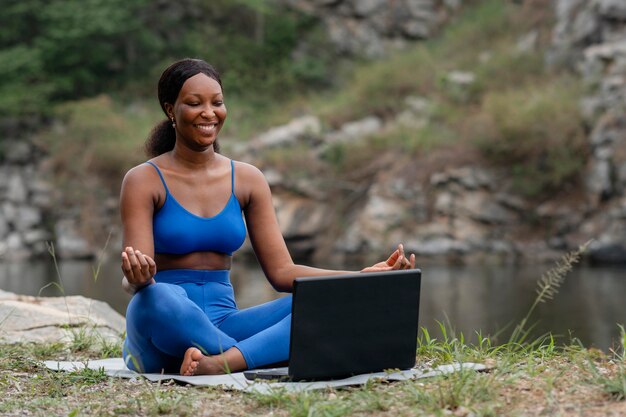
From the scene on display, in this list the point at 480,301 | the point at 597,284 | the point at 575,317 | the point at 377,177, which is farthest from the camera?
the point at 377,177

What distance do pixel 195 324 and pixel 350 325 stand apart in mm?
557

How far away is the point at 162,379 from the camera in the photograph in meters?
2.98

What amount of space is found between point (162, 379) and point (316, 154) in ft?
58.9

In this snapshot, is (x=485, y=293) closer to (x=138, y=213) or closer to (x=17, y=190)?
(x=138, y=213)

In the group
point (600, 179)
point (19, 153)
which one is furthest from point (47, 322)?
point (19, 153)

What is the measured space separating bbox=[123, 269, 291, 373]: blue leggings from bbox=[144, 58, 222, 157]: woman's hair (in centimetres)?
A: 55

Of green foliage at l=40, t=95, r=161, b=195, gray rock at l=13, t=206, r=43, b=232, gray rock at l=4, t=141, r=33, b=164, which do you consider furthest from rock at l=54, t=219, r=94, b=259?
gray rock at l=4, t=141, r=33, b=164

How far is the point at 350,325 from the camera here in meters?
2.83

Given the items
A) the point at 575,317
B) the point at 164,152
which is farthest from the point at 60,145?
the point at 164,152

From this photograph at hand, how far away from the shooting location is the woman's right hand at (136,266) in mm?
2807

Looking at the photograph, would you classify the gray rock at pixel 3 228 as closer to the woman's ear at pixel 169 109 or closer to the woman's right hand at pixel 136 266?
the woman's ear at pixel 169 109

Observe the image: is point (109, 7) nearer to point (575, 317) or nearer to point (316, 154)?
point (316, 154)

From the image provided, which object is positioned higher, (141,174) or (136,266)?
(141,174)

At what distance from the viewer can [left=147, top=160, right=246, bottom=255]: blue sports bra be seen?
3.17 meters
